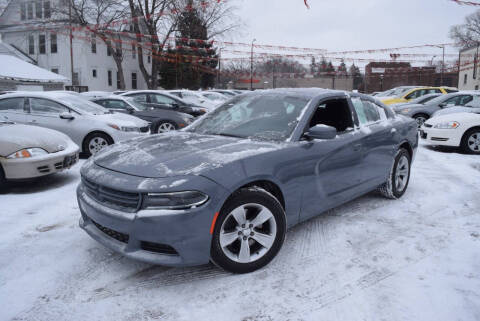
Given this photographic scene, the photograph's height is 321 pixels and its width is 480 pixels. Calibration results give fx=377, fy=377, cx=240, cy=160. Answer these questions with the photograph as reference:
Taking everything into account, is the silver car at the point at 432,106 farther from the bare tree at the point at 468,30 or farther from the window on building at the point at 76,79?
the bare tree at the point at 468,30

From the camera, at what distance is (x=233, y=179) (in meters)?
2.85

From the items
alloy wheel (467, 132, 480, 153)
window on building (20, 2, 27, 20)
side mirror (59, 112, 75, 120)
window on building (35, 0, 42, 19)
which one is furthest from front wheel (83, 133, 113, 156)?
window on building (20, 2, 27, 20)

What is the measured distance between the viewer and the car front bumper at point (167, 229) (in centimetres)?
264

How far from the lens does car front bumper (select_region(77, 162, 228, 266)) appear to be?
8.68ft

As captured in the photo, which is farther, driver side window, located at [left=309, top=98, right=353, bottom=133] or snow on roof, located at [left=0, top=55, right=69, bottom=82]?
snow on roof, located at [left=0, top=55, right=69, bottom=82]

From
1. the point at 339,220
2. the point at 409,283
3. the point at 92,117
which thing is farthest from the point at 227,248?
the point at 92,117

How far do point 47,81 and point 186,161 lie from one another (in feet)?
84.5

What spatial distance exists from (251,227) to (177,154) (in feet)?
2.81

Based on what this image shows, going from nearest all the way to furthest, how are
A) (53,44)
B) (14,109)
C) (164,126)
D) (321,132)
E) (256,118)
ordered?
(321,132)
(256,118)
(14,109)
(164,126)
(53,44)

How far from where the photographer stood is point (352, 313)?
101 inches

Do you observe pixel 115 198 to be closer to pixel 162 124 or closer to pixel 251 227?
pixel 251 227

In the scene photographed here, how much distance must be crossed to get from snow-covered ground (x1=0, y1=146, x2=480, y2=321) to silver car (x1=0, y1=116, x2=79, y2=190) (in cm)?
82

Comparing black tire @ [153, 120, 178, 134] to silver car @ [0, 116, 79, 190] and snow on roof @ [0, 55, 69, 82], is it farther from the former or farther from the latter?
snow on roof @ [0, 55, 69, 82]

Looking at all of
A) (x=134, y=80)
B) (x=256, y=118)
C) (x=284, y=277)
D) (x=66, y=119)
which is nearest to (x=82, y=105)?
(x=66, y=119)
